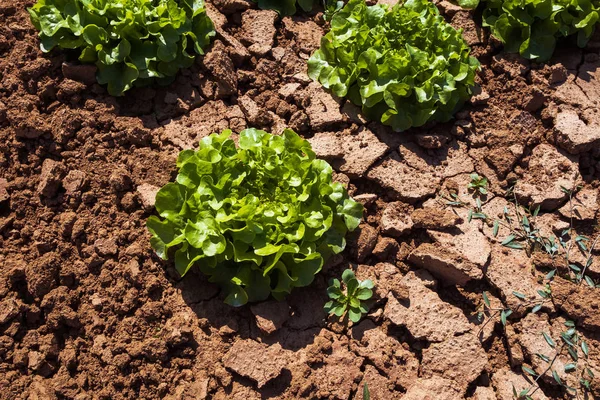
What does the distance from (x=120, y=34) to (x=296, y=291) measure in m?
2.04

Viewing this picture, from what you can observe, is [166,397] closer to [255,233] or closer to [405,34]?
[255,233]

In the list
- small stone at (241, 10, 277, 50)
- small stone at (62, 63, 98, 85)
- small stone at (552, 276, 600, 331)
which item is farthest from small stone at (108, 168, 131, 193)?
small stone at (552, 276, 600, 331)

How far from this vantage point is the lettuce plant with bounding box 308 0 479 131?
4281 mm

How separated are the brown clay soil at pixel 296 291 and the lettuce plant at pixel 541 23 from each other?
5.0 inches

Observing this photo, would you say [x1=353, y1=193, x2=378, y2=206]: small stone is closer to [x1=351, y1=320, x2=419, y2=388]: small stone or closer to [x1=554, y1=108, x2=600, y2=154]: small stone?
[x1=351, y1=320, x2=419, y2=388]: small stone

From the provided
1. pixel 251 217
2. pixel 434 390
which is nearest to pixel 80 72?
pixel 251 217

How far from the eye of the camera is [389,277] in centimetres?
383

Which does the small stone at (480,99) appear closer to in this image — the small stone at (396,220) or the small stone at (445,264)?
the small stone at (396,220)

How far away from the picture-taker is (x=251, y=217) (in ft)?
11.5

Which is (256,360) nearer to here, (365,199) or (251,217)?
(251,217)

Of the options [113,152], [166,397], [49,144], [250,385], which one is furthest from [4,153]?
[250,385]

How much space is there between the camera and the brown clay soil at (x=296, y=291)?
350 centimetres

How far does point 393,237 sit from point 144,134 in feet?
5.66

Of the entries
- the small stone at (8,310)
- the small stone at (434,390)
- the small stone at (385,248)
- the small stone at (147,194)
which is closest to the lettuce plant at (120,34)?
the small stone at (147,194)
